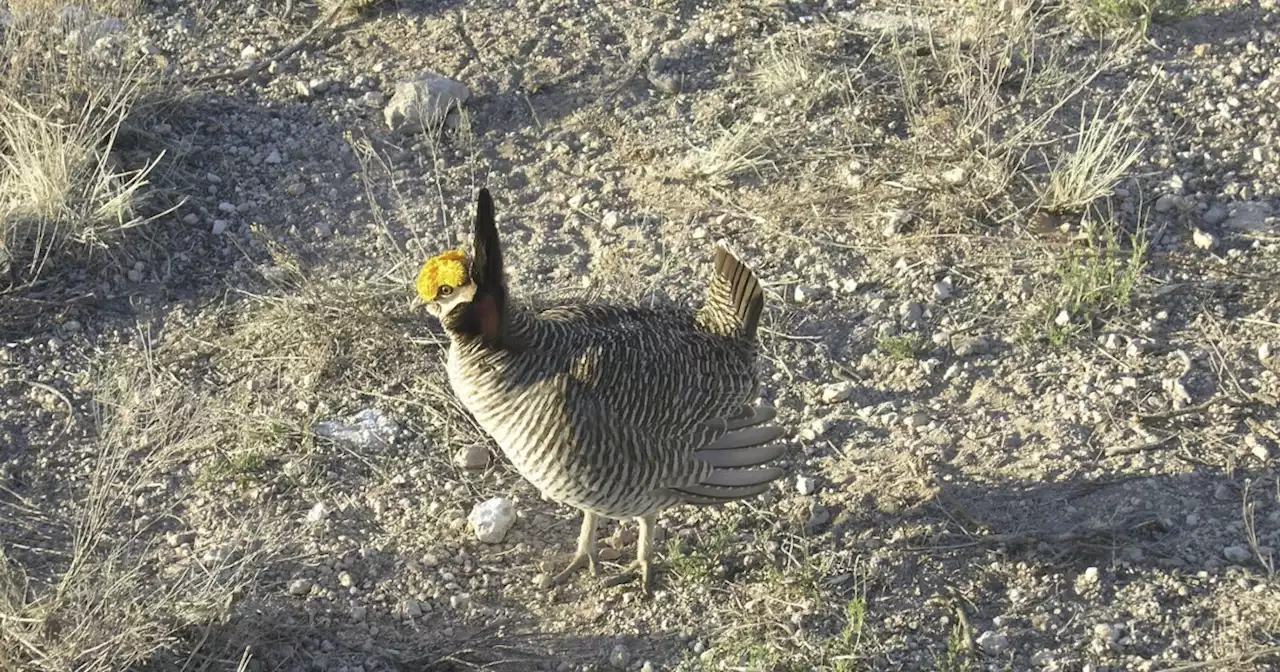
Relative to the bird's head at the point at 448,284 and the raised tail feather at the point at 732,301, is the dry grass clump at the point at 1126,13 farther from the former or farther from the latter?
the bird's head at the point at 448,284

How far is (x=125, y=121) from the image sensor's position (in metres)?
6.41

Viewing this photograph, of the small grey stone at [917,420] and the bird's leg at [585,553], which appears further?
the small grey stone at [917,420]

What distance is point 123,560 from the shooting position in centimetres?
474

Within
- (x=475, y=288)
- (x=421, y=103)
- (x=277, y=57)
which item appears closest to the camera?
(x=475, y=288)

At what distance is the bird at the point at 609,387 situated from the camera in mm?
4203

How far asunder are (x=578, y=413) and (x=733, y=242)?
1971 mm

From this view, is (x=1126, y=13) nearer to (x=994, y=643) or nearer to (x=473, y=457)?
(x=994, y=643)

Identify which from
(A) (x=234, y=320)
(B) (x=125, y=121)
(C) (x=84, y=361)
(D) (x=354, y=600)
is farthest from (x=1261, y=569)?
(B) (x=125, y=121)

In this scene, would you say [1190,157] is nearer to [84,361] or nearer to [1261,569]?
[1261,569]

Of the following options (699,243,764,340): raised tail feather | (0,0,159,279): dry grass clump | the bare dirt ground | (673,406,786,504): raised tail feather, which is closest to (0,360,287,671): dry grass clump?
the bare dirt ground

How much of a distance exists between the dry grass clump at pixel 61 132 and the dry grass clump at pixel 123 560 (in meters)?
0.84


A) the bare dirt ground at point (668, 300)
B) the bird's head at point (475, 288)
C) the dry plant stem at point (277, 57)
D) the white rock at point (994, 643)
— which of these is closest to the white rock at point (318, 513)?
the bare dirt ground at point (668, 300)

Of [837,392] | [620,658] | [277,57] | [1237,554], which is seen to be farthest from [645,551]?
[277,57]

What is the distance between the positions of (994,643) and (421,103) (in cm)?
376
